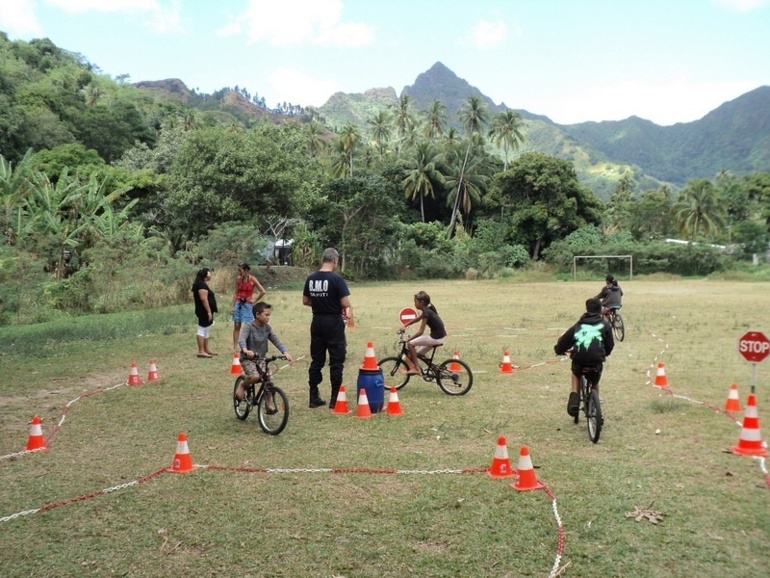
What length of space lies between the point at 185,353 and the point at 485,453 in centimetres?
816

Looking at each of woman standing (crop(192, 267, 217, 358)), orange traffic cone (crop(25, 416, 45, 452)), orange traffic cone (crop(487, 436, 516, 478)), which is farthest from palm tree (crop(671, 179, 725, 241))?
orange traffic cone (crop(25, 416, 45, 452))

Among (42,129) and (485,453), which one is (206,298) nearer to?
(485,453)

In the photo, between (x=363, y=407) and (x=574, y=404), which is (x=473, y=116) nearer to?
(x=363, y=407)

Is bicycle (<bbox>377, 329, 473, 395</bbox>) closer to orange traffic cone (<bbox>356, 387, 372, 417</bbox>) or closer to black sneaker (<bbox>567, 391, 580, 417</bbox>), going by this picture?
orange traffic cone (<bbox>356, 387, 372, 417</bbox>)

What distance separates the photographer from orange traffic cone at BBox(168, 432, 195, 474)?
18.9ft

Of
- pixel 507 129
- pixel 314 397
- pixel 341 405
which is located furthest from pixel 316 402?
pixel 507 129

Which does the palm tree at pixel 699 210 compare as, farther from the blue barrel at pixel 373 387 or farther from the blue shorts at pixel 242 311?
the blue barrel at pixel 373 387

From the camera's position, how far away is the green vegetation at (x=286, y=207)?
21.7 meters

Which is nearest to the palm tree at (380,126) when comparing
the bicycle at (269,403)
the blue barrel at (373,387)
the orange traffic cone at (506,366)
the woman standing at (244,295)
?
the woman standing at (244,295)

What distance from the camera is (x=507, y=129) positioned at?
6962cm

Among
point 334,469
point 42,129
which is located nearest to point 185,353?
point 334,469

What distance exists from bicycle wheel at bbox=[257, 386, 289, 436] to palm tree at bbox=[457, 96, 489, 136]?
67608mm

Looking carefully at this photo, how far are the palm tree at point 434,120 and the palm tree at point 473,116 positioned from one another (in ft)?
13.1

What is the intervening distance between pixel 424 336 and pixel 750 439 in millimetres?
4095
